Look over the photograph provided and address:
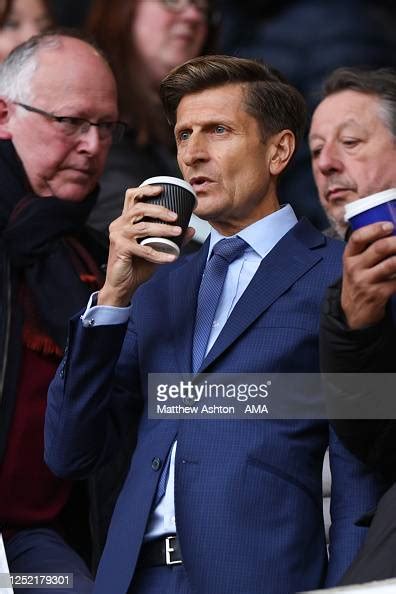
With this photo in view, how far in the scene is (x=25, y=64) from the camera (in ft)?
11.9

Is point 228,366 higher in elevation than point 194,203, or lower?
lower

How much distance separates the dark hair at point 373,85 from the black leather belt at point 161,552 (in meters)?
1.43

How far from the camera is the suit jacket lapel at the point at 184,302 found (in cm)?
273

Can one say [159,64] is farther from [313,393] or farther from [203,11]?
[313,393]

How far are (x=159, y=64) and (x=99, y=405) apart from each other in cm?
205

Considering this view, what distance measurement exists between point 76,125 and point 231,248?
3.02ft

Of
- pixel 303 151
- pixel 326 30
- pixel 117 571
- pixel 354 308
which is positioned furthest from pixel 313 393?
pixel 326 30

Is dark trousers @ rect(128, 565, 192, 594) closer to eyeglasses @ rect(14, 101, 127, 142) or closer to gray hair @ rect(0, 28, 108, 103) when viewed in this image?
eyeglasses @ rect(14, 101, 127, 142)

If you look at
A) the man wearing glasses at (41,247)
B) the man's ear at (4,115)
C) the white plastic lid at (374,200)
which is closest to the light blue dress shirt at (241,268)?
the white plastic lid at (374,200)

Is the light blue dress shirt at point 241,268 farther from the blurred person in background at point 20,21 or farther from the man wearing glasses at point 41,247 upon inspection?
the blurred person in background at point 20,21

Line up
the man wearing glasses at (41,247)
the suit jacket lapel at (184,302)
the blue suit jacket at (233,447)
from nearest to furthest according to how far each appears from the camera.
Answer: the blue suit jacket at (233,447) < the suit jacket lapel at (184,302) < the man wearing glasses at (41,247)

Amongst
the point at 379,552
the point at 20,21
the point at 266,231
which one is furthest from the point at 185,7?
the point at 379,552

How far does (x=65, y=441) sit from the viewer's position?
272 cm

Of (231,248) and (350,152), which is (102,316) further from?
(350,152)
